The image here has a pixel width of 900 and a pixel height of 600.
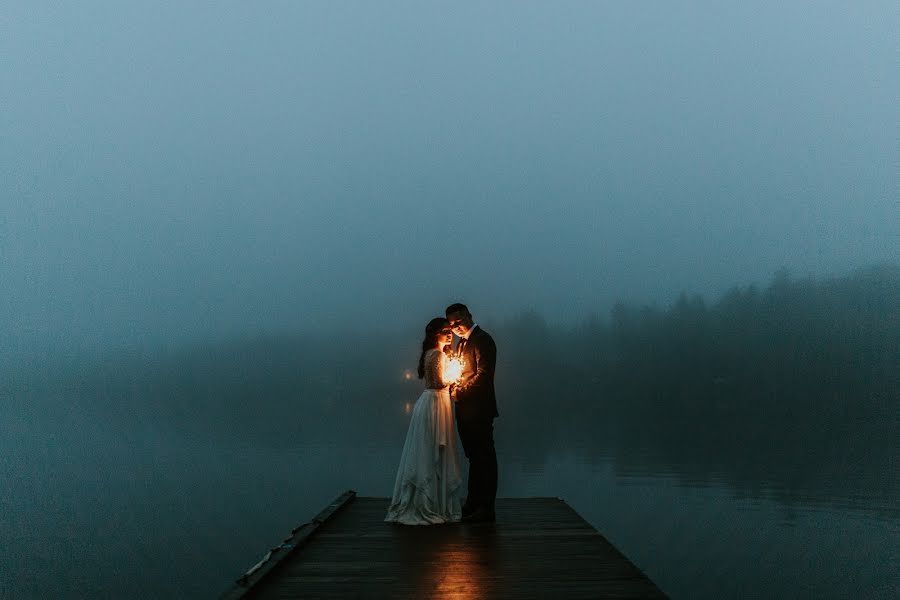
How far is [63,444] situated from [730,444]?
52201 millimetres

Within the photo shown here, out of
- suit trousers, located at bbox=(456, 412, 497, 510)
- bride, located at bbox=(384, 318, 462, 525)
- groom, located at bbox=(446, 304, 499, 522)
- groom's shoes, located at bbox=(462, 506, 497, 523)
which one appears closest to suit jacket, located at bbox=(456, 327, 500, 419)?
groom, located at bbox=(446, 304, 499, 522)

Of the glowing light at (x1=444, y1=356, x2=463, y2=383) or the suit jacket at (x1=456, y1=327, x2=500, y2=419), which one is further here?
the glowing light at (x1=444, y1=356, x2=463, y2=383)

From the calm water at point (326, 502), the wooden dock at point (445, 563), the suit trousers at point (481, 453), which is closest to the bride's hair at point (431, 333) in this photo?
the suit trousers at point (481, 453)

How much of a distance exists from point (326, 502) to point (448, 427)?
18367mm

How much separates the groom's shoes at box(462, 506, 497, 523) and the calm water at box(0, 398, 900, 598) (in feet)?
25.0

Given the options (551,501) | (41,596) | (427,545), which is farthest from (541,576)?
(41,596)

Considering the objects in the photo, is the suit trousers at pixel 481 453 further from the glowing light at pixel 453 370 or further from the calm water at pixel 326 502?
the calm water at pixel 326 502

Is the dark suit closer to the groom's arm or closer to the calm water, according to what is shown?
the groom's arm

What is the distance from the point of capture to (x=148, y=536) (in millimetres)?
20562

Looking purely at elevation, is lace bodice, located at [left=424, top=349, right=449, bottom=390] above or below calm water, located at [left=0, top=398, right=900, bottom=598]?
above

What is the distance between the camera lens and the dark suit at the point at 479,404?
8906 millimetres

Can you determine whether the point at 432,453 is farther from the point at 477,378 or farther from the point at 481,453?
the point at 477,378

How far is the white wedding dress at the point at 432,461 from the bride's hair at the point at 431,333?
0.24ft

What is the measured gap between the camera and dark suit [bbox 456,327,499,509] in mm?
8906
